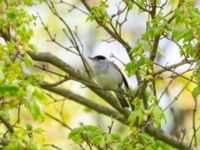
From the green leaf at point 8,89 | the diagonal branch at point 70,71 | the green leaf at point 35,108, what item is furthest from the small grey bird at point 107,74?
the green leaf at point 35,108

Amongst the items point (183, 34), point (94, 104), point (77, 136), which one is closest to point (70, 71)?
point (94, 104)

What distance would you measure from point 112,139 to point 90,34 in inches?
401

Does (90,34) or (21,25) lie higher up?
(90,34)

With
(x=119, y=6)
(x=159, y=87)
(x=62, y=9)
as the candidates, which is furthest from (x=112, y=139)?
(x=62, y=9)

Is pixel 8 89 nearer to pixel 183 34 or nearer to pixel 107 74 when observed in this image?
pixel 183 34

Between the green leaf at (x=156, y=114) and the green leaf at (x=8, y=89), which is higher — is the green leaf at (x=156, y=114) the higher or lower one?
the higher one

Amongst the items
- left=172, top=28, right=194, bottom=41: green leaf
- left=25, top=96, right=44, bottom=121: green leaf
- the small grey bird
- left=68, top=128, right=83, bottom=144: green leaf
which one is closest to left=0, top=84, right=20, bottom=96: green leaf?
left=25, top=96, right=44, bottom=121: green leaf

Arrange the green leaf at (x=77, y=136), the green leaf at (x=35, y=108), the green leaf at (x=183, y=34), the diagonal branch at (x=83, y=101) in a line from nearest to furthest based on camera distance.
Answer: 1. the green leaf at (x=35, y=108)
2. the green leaf at (x=183, y=34)
3. the green leaf at (x=77, y=136)
4. the diagonal branch at (x=83, y=101)

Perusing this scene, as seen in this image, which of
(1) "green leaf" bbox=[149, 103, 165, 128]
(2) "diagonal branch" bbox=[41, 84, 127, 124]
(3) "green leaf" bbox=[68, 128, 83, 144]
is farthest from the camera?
(2) "diagonal branch" bbox=[41, 84, 127, 124]

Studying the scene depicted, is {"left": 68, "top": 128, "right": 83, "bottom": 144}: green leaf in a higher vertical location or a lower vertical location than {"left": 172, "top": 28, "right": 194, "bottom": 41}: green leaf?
lower

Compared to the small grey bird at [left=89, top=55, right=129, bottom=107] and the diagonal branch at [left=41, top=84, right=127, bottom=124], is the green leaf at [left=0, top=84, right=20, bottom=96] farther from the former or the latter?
the small grey bird at [left=89, top=55, right=129, bottom=107]

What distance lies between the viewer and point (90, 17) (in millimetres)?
5660

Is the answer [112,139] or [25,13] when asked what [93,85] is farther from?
[25,13]

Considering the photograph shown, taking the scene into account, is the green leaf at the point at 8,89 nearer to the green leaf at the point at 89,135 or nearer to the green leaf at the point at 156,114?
the green leaf at the point at 89,135
